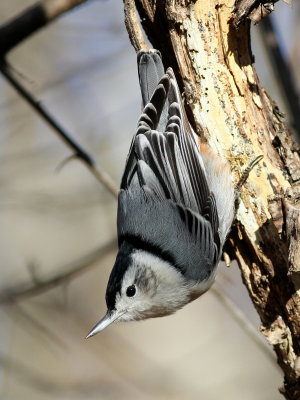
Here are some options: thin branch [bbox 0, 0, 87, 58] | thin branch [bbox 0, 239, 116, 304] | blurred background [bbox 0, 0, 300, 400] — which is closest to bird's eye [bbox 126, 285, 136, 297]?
thin branch [bbox 0, 239, 116, 304]

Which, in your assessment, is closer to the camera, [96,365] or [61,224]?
[96,365]

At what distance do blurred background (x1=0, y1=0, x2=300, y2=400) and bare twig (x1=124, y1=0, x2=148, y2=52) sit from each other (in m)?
1.41

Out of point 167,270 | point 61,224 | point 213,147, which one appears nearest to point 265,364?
point 61,224

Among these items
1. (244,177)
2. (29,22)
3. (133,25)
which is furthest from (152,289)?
(29,22)

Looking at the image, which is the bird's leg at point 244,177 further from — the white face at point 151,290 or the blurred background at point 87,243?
the blurred background at point 87,243

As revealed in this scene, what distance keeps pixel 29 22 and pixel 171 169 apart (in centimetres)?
82

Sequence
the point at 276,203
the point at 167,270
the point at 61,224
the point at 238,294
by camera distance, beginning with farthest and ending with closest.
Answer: the point at 61,224 < the point at 238,294 < the point at 167,270 < the point at 276,203

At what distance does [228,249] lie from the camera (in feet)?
8.68

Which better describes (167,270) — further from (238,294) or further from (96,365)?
(96,365)

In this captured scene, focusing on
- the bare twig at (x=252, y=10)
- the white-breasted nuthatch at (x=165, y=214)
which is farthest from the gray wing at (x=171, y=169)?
the bare twig at (x=252, y=10)

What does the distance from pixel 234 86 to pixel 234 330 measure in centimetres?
256

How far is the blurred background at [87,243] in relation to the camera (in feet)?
14.0

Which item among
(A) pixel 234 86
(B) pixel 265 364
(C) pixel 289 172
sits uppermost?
(A) pixel 234 86

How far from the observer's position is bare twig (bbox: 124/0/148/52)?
8.20 ft
